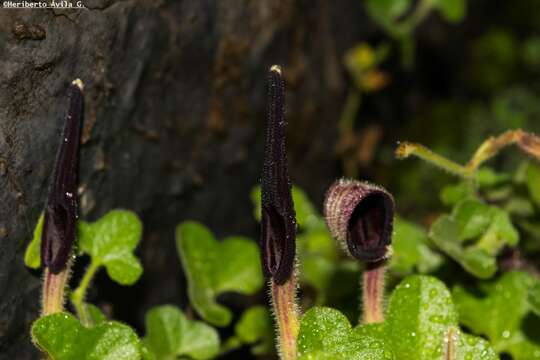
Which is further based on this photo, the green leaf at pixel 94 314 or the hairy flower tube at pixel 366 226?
the green leaf at pixel 94 314

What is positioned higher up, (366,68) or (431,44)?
(431,44)

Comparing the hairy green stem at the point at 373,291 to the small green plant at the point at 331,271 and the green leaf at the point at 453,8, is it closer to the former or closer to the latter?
the small green plant at the point at 331,271

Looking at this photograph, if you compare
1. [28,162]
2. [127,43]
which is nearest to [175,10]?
[127,43]

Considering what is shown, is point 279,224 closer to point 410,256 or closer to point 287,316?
point 287,316

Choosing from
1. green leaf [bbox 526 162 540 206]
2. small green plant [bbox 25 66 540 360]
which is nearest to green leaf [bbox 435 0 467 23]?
small green plant [bbox 25 66 540 360]

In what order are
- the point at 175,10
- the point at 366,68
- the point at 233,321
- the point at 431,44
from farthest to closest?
the point at 431,44 < the point at 366,68 < the point at 233,321 < the point at 175,10

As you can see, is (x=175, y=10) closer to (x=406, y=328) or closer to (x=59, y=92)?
(x=59, y=92)

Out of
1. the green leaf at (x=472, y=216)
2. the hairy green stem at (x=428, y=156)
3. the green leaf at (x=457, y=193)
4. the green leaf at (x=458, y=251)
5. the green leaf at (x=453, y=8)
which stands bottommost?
the green leaf at (x=458, y=251)

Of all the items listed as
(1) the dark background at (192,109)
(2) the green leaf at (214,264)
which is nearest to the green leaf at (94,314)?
(1) the dark background at (192,109)
